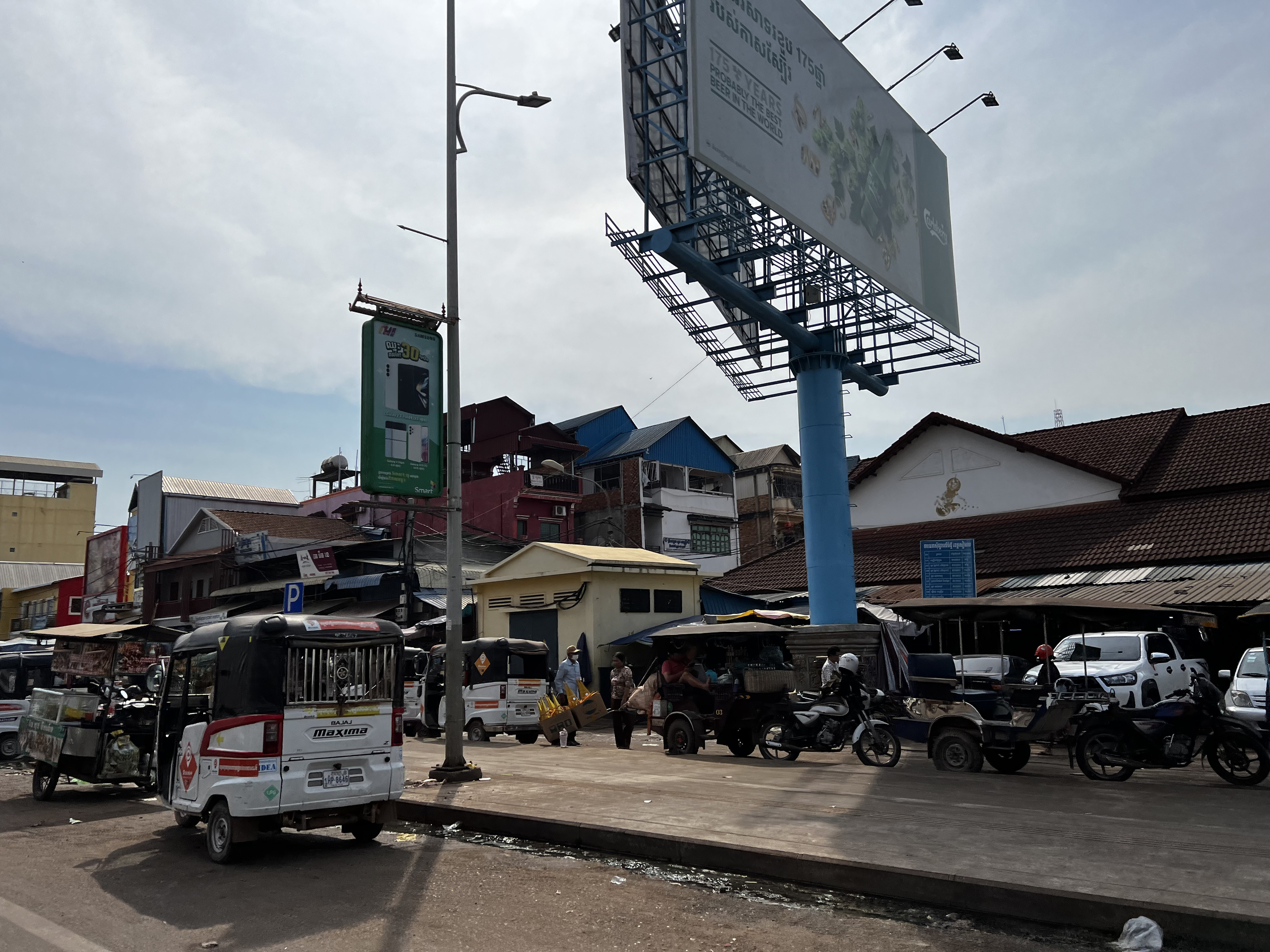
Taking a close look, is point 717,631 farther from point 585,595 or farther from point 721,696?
point 585,595

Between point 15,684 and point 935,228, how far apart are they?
928 inches

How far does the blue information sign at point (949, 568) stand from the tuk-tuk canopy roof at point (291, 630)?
15.0m

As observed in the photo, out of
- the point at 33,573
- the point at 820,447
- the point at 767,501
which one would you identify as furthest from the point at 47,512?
the point at 820,447

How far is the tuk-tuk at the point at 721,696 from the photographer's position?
1617cm

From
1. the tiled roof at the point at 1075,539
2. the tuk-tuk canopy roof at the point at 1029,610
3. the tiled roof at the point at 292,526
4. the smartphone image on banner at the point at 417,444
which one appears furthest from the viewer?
the tiled roof at the point at 292,526

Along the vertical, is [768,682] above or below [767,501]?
below

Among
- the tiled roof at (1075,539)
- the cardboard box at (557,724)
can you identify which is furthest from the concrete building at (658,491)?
the cardboard box at (557,724)

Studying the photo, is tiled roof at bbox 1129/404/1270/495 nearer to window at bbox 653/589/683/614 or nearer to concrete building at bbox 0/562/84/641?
window at bbox 653/589/683/614

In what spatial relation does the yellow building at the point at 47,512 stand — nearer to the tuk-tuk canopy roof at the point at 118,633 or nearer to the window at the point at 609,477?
the window at the point at 609,477

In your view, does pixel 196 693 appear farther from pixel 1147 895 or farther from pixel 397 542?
pixel 397 542

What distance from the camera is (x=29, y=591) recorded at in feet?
198

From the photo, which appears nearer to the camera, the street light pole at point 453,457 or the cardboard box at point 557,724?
the street light pole at point 453,457

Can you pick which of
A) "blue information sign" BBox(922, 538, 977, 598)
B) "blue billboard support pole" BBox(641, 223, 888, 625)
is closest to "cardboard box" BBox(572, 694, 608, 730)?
"blue billboard support pole" BBox(641, 223, 888, 625)

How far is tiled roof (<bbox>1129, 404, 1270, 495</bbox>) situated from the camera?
2508 cm
